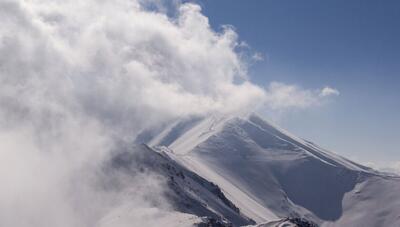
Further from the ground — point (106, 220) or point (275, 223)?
point (275, 223)

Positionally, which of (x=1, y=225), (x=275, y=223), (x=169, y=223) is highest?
(x=275, y=223)

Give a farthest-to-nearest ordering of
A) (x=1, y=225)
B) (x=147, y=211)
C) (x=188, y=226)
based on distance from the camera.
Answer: (x=147, y=211) → (x=1, y=225) → (x=188, y=226)

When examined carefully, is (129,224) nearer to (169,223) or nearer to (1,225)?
(169,223)

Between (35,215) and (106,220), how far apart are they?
90.5 feet

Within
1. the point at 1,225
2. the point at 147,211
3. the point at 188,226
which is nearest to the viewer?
the point at 188,226

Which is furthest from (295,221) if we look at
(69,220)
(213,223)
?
(69,220)

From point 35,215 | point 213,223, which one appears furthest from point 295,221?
Result: point 35,215

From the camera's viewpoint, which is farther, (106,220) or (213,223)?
(106,220)

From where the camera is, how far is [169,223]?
17650 cm

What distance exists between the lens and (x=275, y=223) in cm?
18662

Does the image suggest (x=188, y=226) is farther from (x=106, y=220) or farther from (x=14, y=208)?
(x=14, y=208)

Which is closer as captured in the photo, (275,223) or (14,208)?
(275,223)

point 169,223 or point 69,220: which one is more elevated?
point 169,223

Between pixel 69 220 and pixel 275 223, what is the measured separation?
7884 cm
